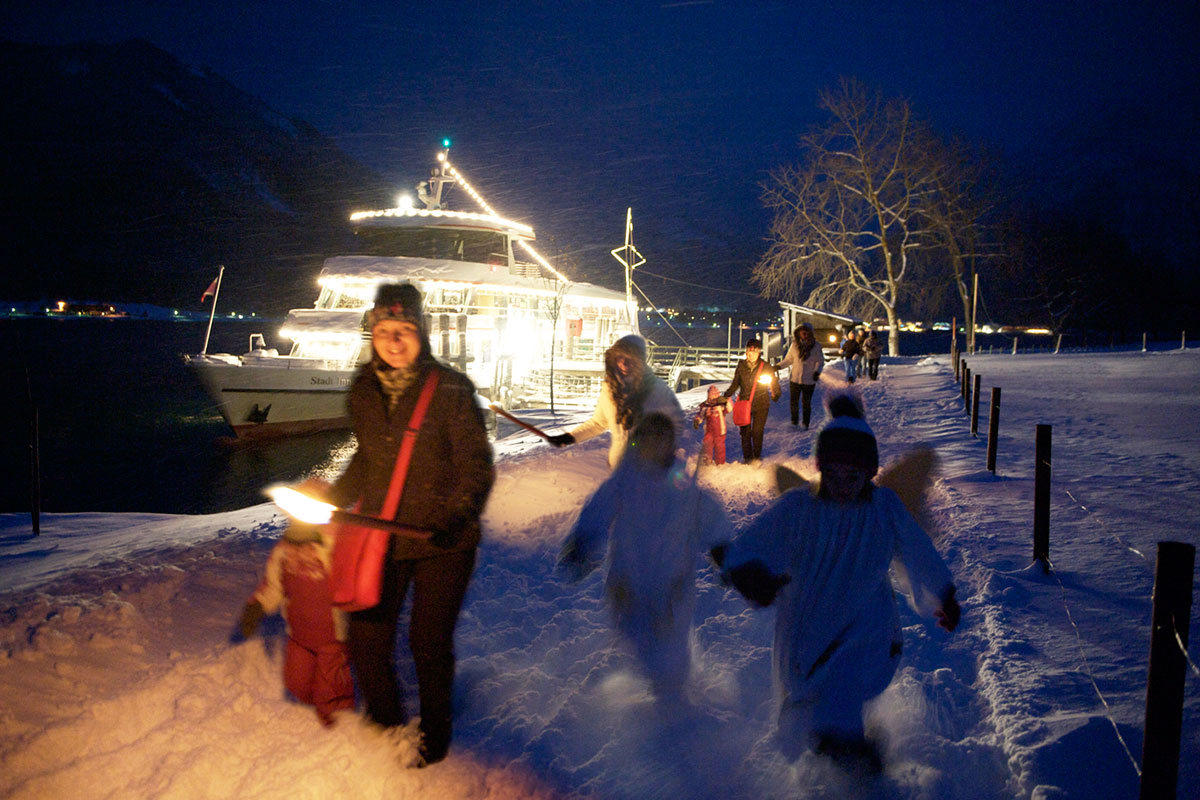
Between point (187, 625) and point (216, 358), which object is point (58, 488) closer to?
point (216, 358)

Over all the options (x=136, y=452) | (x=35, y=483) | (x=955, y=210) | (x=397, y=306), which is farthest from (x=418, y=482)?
(x=955, y=210)

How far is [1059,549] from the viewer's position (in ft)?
15.6

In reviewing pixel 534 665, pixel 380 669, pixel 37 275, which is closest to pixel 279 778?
pixel 380 669

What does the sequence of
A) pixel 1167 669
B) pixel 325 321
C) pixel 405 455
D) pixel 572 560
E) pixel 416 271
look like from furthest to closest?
pixel 325 321, pixel 416 271, pixel 572 560, pixel 405 455, pixel 1167 669

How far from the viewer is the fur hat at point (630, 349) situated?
11.5ft

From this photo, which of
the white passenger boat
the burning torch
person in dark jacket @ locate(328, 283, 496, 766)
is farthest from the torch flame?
the white passenger boat

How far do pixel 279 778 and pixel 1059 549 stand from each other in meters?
5.15

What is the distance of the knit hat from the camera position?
7.35 feet

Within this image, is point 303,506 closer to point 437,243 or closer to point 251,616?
point 251,616

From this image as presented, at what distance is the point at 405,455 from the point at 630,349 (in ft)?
4.95

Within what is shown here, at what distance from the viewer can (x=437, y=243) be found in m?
19.9

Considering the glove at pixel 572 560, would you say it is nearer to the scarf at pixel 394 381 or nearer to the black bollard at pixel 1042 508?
the scarf at pixel 394 381

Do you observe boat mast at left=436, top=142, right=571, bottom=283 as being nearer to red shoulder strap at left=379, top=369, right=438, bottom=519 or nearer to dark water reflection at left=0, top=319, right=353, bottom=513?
dark water reflection at left=0, top=319, right=353, bottom=513

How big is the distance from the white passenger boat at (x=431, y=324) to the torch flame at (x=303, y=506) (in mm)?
13443
